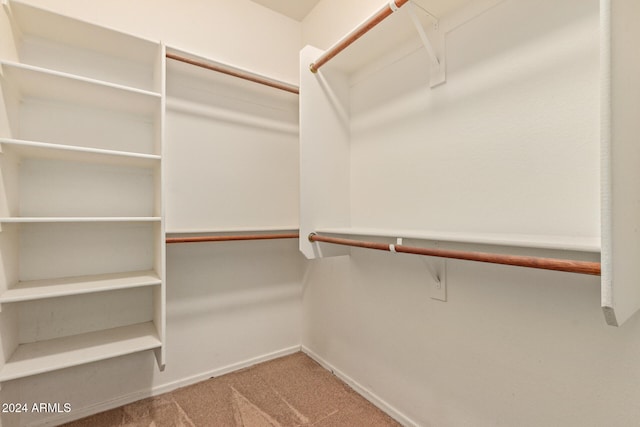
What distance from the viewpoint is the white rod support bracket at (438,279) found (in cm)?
129

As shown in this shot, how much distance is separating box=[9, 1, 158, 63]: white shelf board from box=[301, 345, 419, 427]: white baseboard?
2.10m

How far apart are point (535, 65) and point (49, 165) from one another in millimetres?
2113

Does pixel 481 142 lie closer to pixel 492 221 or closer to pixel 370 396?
pixel 492 221

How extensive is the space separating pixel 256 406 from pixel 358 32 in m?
1.94

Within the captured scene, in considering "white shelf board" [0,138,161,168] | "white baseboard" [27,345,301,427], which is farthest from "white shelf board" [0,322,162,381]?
"white shelf board" [0,138,161,168]

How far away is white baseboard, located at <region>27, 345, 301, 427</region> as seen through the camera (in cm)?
148

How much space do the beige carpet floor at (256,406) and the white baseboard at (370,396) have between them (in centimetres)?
2

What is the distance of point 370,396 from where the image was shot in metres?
1.64

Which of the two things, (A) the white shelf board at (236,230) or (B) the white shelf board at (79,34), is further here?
(A) the white shelf board at (236,230)

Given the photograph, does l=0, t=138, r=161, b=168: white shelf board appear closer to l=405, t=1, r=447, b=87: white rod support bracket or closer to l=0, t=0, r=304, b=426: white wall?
l=0, t=0, r=304, b=426: white wall

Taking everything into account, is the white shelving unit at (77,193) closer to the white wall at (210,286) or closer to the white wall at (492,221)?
the white wall at (210,286)

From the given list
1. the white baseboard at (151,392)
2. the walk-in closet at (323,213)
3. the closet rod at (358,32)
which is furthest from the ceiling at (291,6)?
the white baseboard at (151,392)

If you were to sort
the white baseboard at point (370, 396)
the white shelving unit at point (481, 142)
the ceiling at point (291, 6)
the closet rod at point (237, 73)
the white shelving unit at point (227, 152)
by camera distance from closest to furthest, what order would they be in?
the white shelving unit at point (481, 142)
the white baseboard at point (370, 396)
the closet rod at point (237, 73)
the white shelving unit at point (227, 152)
the ceiling at point (291, 6)

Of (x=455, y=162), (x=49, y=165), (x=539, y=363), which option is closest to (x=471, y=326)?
(x=539, y=363)
